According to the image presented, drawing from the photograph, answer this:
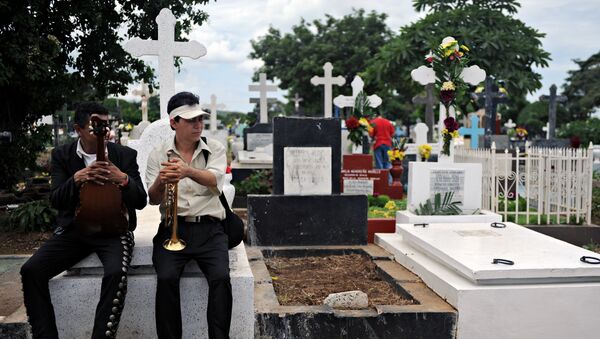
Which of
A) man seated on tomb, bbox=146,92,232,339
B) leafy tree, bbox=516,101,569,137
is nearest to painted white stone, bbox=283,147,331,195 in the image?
man seated on tomb, bbox=146,92,232,339

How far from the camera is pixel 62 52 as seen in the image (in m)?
9.38

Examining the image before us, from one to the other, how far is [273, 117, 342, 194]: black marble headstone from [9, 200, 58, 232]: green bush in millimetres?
3184

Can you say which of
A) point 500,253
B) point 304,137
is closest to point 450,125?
point 304,137

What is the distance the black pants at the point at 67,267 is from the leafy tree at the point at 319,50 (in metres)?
29.6

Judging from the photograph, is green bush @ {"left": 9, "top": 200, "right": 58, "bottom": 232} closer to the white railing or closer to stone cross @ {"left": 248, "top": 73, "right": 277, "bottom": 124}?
the white railing

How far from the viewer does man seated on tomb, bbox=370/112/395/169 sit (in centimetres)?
1261

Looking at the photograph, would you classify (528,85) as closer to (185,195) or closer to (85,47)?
(85,47)

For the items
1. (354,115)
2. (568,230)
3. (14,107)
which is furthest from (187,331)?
(354,115)

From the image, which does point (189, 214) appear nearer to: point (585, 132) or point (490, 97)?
point (490, 97)

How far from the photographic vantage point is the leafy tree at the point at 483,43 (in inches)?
687

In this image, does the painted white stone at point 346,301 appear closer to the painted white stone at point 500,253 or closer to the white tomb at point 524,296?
the white tomb at point 524,296

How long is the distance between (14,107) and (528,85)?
46.9ft

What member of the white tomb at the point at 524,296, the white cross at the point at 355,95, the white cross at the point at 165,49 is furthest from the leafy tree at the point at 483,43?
the white tomb at the point at 524,296

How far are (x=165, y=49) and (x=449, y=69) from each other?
3.48 meters
